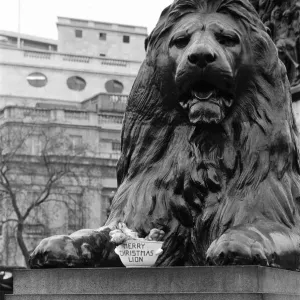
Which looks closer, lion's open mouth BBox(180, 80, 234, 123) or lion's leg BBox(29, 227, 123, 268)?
lion's leg BBox(29, 227, 123, 268)

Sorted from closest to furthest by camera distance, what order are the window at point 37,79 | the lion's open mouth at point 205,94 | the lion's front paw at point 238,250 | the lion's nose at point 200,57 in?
the lion's front paw at point 238,250 < the lion's nose at point 200,57 < the lion's open mouth at point 205,94 < the window at point 37,79

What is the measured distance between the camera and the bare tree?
43.7 m

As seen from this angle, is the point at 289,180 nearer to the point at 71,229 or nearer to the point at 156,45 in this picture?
the point at 156,45

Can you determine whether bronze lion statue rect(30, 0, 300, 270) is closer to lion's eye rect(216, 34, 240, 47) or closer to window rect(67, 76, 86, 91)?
lion's eye rect(216, 34, 240, 47)

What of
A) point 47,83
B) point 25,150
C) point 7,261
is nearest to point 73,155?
point 25,150

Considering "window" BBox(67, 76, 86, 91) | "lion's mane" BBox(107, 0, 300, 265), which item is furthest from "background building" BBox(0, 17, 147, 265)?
"lion's mane" BBox(107, 0, 300, 265)

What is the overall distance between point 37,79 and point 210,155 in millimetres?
62640

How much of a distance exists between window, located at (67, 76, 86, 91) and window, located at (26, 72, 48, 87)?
5.79ft

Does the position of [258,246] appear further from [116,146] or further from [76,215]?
[116,146]

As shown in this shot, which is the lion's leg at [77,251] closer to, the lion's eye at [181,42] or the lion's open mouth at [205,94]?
the lion's open mouth at [205,94]

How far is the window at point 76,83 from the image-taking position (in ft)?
226

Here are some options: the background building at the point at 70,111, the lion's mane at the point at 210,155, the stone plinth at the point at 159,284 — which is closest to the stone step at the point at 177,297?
the stone plinth at the point at 159,284

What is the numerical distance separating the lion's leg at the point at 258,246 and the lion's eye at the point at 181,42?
97 cm

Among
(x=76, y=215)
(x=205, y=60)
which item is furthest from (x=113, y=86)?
(x=205, y=60)
